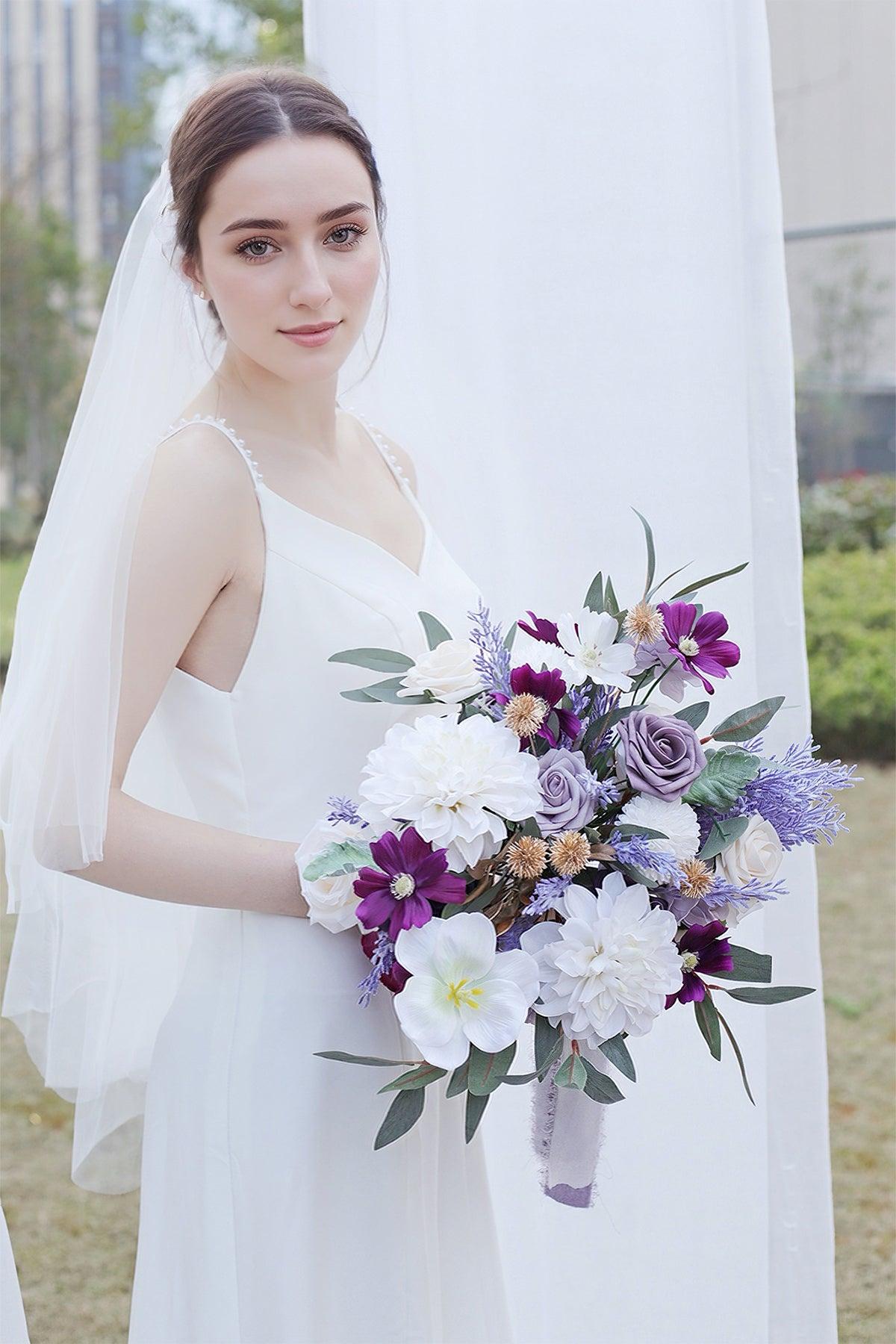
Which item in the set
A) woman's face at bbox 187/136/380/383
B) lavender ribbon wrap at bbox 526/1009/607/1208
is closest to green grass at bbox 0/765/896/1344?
lavender ribbon wrap at bbox 526/1009/607/1208

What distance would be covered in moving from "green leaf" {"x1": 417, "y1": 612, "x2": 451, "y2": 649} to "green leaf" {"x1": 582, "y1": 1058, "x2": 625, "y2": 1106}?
1.56ft

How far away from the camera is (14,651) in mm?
1692

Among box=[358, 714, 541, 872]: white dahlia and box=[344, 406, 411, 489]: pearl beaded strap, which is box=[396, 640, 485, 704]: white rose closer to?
box=[358, 714, 541, 872]: white dahlia

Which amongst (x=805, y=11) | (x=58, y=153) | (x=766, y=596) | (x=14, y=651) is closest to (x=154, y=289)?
(x=14, y=651)

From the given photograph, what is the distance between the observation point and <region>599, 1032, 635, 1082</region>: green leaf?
1.33m

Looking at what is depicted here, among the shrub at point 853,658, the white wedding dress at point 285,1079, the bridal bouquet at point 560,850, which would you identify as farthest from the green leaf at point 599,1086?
the shrub at point 853,658

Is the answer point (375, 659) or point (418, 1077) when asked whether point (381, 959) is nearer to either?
point (418, 1077)

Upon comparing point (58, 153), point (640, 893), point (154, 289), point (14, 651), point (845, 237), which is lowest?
point (640, 893)

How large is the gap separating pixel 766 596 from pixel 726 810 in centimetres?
59

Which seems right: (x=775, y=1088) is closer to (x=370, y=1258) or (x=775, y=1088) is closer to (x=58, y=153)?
(x=370, y=1258)

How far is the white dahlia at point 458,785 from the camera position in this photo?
49.9 inches

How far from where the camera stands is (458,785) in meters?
1.26

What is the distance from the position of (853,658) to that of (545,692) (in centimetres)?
612

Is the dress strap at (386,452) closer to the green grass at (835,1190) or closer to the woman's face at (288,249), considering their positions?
the woman's face at (288,249)
